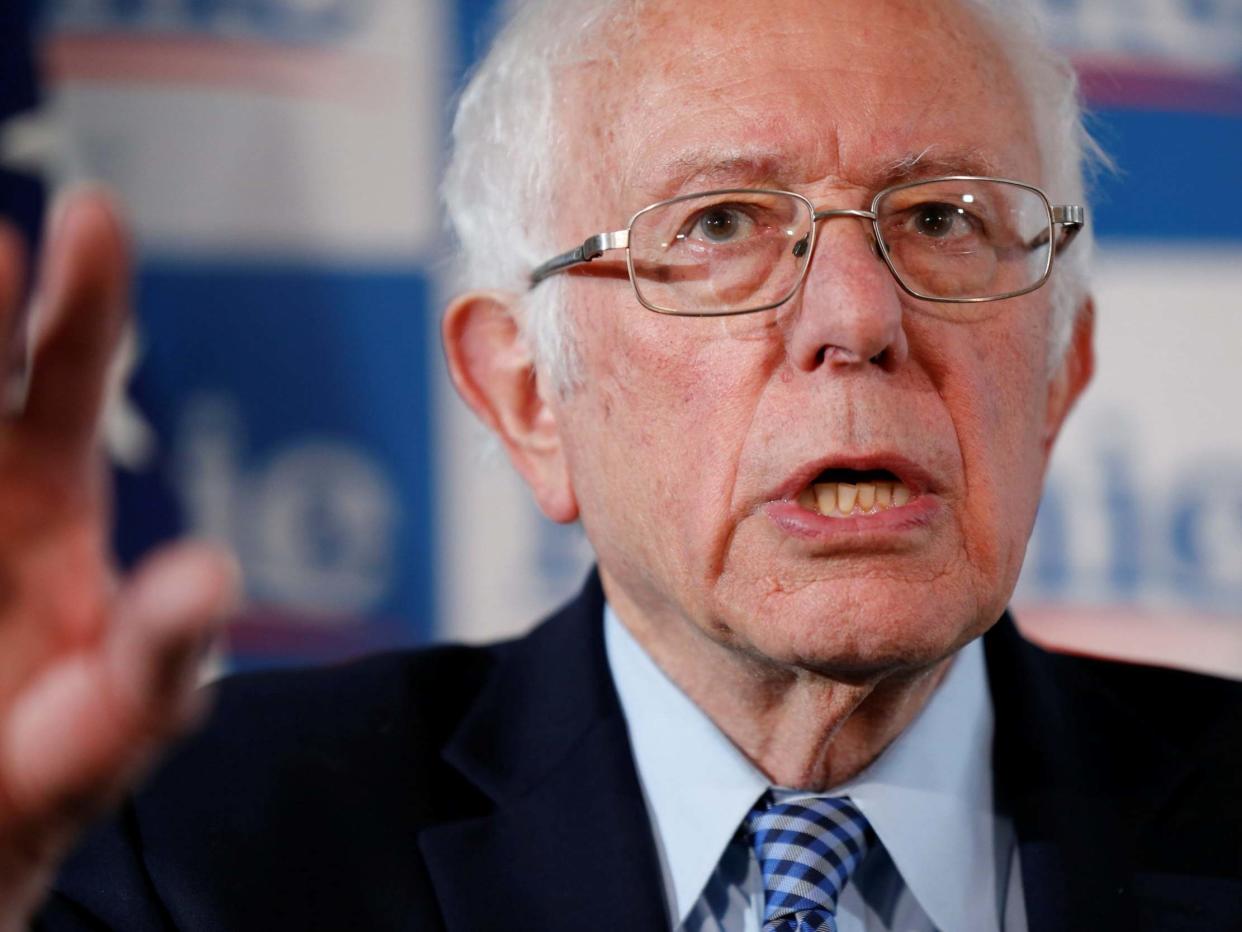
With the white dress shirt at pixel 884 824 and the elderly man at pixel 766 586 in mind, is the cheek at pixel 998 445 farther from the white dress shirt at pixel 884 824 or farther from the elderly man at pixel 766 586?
the white dress shirt at pixel 884 824

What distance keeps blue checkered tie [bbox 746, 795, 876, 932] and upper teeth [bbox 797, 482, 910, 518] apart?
36 centimetres

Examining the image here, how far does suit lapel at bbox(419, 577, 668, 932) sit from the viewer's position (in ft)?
5.03

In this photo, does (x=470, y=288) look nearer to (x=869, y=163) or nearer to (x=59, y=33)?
(x=869, y=163)

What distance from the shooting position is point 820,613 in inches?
54.7

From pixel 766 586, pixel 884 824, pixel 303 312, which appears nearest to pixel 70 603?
pixel 766 586

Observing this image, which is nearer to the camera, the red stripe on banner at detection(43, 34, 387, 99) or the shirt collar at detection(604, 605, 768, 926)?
the shirt collar at detection(604, 605, 768, 926)

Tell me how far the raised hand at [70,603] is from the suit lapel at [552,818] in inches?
26.8

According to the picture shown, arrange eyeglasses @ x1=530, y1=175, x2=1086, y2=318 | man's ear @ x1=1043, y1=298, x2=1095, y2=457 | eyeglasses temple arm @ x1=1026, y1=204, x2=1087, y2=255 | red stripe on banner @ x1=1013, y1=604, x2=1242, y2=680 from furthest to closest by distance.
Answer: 1. red stripe on banner @ x1=1013, y1=604, x2=1242, y2=680
2. man's ear @ x1=1043, y1=298, x2=1095, y2=457
3. eyeglasses temple arm @ x1=1026, y1=204, x2=1087, y2=255
4. eyeglasses @ x1=530, y1=175, x2=1086, y2=318

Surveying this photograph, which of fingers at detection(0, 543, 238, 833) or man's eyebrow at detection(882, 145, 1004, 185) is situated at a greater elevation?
man's eyebrow at detection(882, 145, 1004, 185)

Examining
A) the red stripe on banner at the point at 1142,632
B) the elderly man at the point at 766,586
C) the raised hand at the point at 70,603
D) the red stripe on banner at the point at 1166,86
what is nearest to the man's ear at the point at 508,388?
the elderly man at the point at 766,586

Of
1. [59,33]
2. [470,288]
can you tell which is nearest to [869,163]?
[470,288]

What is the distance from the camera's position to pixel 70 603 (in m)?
0.94

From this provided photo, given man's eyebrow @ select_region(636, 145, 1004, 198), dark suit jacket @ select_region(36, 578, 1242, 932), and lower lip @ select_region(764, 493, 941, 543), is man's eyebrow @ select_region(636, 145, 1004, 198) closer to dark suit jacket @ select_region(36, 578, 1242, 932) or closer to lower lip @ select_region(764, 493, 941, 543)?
lower lip @ select_region(764, 493, 941, 543)

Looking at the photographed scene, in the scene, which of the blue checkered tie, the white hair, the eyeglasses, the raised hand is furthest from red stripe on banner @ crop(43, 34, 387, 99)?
the raised hand
